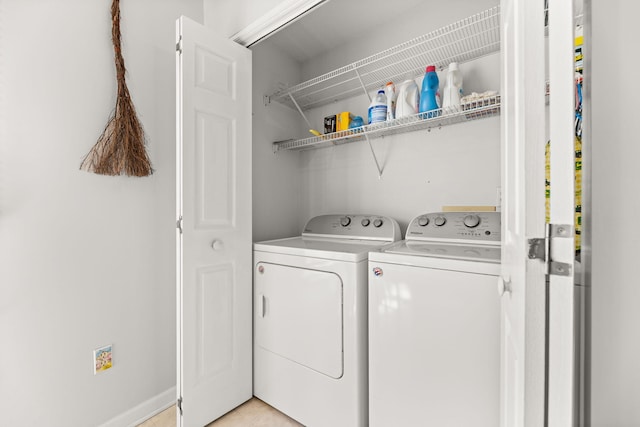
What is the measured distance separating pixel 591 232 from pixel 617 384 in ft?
1.24

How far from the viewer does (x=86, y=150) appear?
1.50 m

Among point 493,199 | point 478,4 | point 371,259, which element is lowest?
point 371,259

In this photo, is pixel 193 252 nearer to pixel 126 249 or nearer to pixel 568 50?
pixel 126 249

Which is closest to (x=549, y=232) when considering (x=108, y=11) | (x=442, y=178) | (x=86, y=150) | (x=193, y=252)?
(x=442, y=178)

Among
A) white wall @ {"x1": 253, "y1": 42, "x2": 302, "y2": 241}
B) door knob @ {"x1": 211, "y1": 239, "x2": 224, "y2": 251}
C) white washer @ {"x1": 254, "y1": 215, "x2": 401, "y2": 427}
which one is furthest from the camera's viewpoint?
white wall @ {"x1": 253, "y1": 42, "x2": 302, "y2": 241}

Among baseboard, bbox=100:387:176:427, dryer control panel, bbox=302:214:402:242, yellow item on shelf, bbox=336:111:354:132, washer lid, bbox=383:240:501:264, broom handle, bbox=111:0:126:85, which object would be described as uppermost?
broom handle, bbox=111:0:126:85

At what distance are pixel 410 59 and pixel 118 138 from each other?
1.86 meters

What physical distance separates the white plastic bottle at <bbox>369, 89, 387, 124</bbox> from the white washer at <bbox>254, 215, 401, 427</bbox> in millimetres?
667

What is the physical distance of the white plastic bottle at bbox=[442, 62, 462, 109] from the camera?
1.67 metres

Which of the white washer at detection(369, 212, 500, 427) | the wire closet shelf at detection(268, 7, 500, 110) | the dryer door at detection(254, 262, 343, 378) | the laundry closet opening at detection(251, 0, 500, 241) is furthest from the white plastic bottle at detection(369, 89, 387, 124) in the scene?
the dryer door at detection(254, 262, 343, 378)

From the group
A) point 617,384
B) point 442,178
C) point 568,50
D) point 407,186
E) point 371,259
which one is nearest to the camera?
point 568,50

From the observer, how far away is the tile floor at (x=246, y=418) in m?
1.70

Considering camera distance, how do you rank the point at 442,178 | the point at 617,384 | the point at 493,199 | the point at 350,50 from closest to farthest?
the point at 617,384, the point at 493,199, the point at 442,178, the point at 350,50

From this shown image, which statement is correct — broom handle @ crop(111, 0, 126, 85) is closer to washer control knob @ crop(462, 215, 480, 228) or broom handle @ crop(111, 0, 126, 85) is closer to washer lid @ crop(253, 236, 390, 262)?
washer lid @ crop(253, 236, 390, 262)
